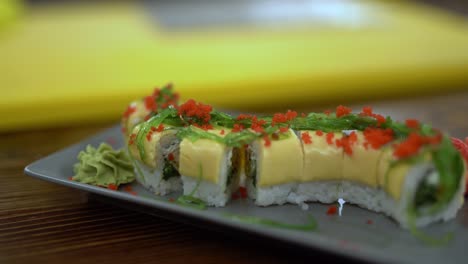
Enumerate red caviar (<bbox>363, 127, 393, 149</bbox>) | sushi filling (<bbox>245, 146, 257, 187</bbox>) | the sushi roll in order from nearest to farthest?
the sushi roll
red caviar (<bbox>363, 127, 393, 149</bbox>)
sushi filling (<bbox>245, 146, 257, 187</bbox>)

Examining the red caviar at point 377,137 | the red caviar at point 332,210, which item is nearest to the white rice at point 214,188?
the red caviar at point 332,210

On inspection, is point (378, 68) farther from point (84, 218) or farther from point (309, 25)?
point (84, 218)

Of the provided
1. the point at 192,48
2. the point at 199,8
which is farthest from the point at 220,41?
the point at 199,8

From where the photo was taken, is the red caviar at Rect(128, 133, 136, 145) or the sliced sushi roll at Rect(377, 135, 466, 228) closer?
the sliced sushi roll at Rect(377, 135, 466, 228)

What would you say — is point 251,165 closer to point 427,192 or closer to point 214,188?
point 214,188

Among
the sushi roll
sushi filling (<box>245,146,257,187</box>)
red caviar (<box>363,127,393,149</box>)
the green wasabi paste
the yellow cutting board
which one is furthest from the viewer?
the yellow cutting board

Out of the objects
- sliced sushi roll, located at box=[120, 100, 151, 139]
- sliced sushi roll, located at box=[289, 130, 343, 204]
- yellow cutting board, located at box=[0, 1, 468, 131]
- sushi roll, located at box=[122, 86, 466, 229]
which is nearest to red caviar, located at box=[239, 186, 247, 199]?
sushi roll, located at box=[122, 86, 466, 229]

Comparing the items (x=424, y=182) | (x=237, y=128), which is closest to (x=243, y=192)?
(x=237, y=128)

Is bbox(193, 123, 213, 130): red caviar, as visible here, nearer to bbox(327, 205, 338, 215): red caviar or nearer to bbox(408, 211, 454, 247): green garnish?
bbox(327, 205, 338, 215): red caviar

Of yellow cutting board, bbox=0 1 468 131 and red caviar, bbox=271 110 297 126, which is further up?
yellow cutting board, bbox=0 1 468 131
